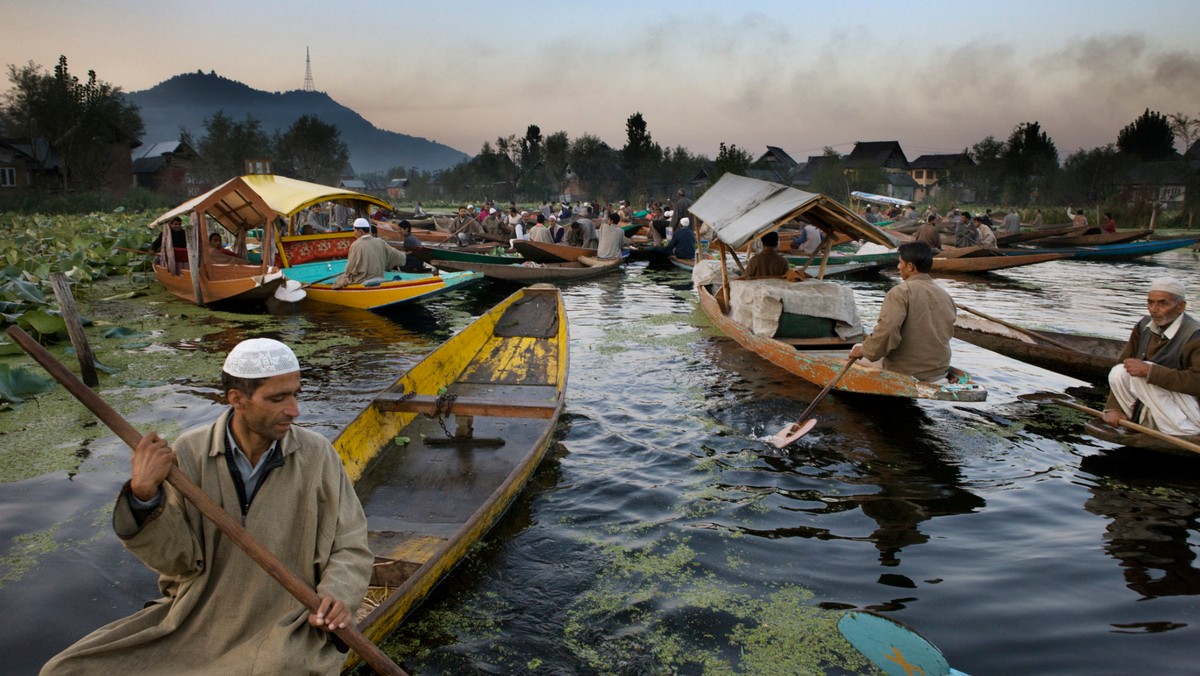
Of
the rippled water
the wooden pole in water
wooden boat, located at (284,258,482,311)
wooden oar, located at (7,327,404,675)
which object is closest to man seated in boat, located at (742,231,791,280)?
the rippled water

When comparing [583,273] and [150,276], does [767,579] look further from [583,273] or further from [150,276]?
[150,276]

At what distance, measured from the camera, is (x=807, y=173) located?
6059cm

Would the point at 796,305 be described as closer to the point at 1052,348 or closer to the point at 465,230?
the point at 1052,348

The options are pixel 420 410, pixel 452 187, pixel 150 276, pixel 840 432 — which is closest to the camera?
pixel 420 410

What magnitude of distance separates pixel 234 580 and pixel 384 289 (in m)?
9.70

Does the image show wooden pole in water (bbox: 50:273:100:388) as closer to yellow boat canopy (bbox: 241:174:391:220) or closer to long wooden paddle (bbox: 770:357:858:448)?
yellow boat canopy (bbox: 241:174:391:220)

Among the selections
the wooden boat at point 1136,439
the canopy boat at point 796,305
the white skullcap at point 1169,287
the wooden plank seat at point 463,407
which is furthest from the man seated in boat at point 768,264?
the wooden plank seat at point 463,407

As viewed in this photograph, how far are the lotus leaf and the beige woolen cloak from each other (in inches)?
239

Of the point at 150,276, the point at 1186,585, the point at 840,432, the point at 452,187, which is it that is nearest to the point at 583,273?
the point at 150,276

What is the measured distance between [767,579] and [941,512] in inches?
68.2

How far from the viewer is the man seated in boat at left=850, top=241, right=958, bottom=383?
6301 millimetres

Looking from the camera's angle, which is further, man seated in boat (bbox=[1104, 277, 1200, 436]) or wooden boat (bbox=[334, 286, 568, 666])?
man seated in boat (bbox=[1104, 277, 1200, 436])

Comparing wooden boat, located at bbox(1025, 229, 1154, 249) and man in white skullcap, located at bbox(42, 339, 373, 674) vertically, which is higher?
wooden boat, located at bbox(1025, 229, 1154, 249)

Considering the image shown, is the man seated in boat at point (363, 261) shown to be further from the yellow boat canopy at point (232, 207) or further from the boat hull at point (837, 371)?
the boat hull at point (837, 371)
